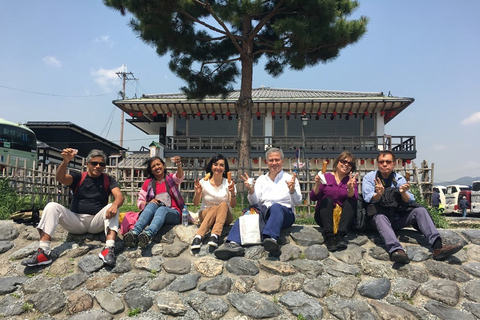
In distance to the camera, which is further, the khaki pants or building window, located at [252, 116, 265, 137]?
building window, located at [252, 116, 265, 137]

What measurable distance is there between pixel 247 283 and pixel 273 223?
34.0 inches

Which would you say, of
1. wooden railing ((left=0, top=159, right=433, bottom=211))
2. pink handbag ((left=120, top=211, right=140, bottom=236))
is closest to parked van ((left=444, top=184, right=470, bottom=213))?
wooden railing ((left=0, top=159, right=433, bottom=211))

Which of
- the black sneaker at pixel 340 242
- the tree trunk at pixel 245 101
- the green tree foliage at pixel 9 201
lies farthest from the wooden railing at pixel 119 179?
the black sneaker at pixel 340 242

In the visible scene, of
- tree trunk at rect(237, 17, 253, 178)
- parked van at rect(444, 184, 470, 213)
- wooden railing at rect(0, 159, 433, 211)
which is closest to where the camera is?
wooden railing at rect(0, 159, 433, 211)

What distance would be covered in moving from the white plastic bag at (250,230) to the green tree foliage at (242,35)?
426cm

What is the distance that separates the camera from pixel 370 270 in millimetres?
4180

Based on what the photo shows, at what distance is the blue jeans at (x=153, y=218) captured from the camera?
14.8ft

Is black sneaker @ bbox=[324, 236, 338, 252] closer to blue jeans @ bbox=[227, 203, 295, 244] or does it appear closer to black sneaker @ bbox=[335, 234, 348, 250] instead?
black sneaker @ bbox=[335, 234, 348, 250]

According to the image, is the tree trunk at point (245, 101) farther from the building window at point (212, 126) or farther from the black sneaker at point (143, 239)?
the building window at point (212, 126)

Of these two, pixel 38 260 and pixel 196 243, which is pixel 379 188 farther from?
pixel 38 260

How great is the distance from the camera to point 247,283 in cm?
395

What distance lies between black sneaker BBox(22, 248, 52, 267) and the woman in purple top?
372cm

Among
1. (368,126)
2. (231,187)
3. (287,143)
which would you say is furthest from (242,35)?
(368,126)

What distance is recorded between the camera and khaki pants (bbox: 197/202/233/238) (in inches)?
181
